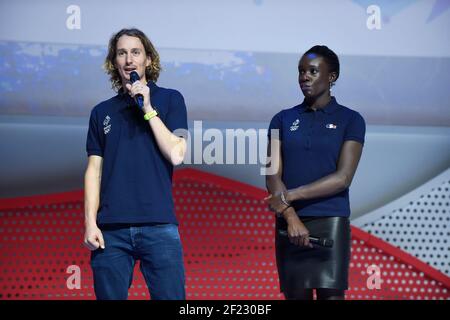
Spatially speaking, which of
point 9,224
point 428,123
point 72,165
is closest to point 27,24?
point 72,165

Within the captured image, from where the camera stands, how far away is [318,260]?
9.38 ft

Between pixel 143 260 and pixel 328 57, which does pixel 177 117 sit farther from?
pixel 328 57

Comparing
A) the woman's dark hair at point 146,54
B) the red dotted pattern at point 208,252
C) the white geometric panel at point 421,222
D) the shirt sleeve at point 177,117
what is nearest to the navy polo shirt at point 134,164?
the shirt sleeve at point 177,117

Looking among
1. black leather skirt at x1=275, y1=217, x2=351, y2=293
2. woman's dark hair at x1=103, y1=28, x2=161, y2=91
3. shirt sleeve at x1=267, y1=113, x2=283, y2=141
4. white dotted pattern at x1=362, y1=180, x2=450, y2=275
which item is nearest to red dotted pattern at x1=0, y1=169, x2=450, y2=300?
white dotted pattern at x1=362, y1=180, x2=450, y2=275

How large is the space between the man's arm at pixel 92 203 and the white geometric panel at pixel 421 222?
4.97ft

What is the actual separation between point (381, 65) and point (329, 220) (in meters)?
1.12

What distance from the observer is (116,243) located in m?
2.55

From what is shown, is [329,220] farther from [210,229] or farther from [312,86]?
[210,229]

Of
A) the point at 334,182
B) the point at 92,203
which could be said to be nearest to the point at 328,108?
the point at 334,182

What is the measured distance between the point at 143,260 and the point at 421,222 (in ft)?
5.58

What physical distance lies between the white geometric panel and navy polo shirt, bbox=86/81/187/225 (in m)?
1.42

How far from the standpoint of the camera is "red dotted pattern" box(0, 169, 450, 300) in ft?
12.1
